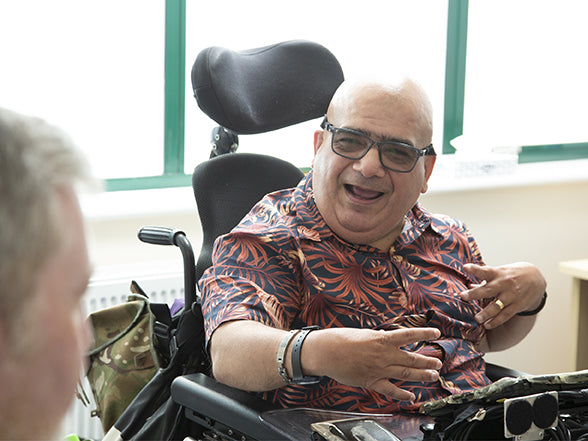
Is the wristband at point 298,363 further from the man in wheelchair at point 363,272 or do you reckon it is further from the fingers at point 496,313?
the fingers at point 496,313

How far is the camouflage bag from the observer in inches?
73.0

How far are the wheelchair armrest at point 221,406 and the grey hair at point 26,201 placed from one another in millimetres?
939

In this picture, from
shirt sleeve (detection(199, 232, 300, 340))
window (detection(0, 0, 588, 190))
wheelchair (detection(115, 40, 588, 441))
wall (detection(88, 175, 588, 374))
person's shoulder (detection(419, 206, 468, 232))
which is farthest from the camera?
wall (detection(88, 175, 588, 374))

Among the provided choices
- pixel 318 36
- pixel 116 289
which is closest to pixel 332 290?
pixel 116 289

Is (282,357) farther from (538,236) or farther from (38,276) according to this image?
Result: (538,236)

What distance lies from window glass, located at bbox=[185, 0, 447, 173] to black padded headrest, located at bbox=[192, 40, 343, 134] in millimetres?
820

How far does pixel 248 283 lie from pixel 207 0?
1.51 meters

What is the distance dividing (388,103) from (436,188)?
1.33 meters

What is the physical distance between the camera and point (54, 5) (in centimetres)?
272

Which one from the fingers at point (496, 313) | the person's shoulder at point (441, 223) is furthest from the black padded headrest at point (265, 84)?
the fingers at point (496, 313)

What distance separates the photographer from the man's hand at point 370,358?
1.51 m

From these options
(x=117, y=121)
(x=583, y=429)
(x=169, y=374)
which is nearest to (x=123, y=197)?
(x=117, y=121)

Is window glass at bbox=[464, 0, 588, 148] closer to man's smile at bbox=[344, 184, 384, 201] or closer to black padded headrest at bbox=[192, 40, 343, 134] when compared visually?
black padded headrest at bbox=[192, 40, 343, 134]

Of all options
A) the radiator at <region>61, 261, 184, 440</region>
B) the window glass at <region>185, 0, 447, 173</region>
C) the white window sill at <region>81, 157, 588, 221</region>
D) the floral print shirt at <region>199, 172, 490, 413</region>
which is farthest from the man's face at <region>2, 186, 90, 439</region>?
the window glass at <region>185, 0, 447, 173</region>
